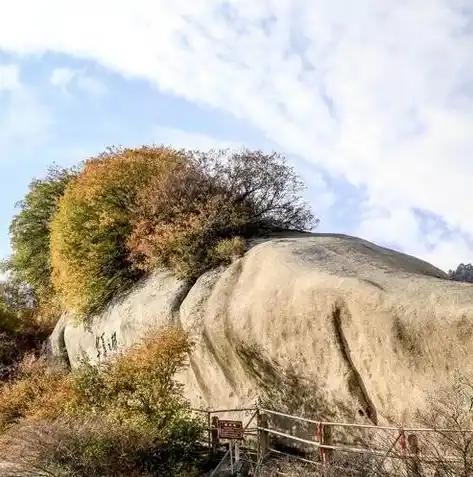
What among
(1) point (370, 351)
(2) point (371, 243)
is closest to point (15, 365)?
(2) point (371, 243)

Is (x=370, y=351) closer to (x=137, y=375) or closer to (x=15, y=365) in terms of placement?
(x=137, y=375)

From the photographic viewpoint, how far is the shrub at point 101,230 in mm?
22656

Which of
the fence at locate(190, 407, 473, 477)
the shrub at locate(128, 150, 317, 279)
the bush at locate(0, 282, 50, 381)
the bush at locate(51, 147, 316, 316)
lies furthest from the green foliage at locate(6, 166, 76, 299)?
the fence at locate(190, 407, 473, 477)

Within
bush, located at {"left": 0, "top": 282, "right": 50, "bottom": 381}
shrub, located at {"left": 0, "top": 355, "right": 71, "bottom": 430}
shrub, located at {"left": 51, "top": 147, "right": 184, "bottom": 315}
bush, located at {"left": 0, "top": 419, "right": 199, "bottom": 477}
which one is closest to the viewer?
bush, located at {"left": 0, "top": 419, "right": 199, "bottom": 477}

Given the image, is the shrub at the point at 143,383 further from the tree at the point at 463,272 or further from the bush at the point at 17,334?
the tree at the point at 463,272

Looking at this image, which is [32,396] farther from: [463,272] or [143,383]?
[463,272]

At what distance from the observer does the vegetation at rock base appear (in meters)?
14.2

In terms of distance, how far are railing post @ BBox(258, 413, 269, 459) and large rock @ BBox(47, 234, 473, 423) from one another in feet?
2.09

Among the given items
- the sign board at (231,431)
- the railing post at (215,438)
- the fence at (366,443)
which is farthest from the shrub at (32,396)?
the sign board at (231,431)

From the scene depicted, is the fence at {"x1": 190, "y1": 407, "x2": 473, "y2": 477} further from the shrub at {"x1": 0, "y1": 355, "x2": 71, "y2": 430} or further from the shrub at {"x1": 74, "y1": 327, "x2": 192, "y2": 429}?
the shrub at {"x1": 0, "y1": 355, "x2": 71, "y2": 430}

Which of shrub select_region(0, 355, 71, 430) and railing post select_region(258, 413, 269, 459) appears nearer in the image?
railing post select_region(258, 413, 269, 459)

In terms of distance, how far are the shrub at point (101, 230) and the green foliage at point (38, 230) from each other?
17.0 ft

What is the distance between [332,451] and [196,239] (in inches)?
320

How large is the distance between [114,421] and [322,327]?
5275mm
